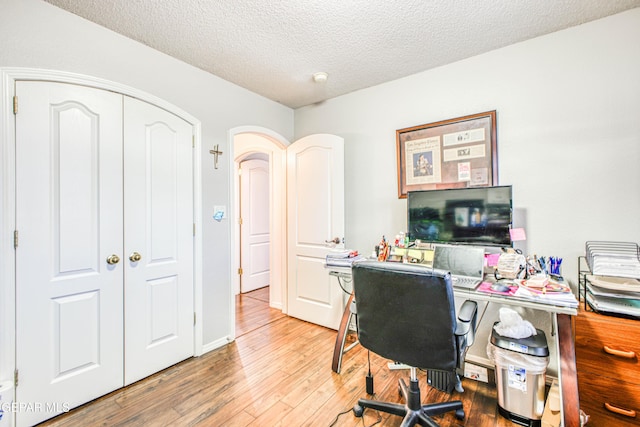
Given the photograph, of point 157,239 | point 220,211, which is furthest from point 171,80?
point 157,239

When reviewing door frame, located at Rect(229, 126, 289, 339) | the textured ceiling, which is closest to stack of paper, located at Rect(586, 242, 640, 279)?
the textured ceiling

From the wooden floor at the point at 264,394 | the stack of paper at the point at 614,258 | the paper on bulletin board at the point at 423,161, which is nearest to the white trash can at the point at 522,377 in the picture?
the wooden floor at the point at 264,394

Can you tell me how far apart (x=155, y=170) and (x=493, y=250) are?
2.82 metres

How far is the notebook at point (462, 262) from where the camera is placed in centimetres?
199

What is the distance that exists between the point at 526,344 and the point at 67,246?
295 centimetres

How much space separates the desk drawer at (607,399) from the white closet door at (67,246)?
2.94 metres

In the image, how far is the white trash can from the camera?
1644 millimetres

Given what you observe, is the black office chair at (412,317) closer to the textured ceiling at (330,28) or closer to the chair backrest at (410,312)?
the chair backrest at (410,312)

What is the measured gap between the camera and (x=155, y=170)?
2250mm

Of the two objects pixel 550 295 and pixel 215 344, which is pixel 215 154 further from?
pixel 550 295

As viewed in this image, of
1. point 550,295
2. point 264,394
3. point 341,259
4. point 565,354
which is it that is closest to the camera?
point 565,354

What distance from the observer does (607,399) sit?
144cm

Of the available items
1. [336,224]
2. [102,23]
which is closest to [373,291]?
[336,224]

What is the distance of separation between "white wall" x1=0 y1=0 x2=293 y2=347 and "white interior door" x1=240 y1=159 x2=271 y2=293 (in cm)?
133
